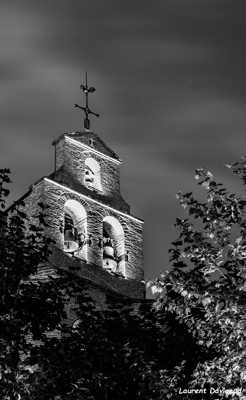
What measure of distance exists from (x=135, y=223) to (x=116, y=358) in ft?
41.5

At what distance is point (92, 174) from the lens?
33.0 m

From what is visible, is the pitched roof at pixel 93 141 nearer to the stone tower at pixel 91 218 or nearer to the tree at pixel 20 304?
the stone tower at pixel 91 218

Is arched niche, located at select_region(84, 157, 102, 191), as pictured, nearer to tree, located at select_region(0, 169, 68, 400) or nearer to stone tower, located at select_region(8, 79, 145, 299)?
stone tower, located at select_region(8, 79, 145, 299)

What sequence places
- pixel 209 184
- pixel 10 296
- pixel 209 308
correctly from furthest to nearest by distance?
pixel 10 296, pixel 209 184, pixel 209 308

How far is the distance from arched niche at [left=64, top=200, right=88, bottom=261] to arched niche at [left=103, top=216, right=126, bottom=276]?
1039 millimetres

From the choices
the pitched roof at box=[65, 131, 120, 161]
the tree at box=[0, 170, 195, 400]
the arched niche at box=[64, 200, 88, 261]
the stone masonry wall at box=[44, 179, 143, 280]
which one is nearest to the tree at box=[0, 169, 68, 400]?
the tree at box=[0, 170, 195, 400]

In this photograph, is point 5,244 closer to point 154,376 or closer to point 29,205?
point 154,376

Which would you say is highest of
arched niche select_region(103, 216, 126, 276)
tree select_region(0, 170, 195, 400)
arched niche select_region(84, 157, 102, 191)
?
arched niche select_region(84, 157, 102, 191)

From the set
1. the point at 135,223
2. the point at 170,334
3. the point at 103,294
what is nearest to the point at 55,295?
the point at 170,334

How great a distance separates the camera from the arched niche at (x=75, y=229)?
3006 centimetres

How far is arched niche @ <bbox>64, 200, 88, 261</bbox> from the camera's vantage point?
30.1 m

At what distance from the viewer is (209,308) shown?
46.7 feet

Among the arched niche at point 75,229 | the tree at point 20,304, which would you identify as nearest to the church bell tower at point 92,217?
the arched niche at point 75,229

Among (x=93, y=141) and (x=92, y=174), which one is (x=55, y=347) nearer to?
(x=92, y=174)
